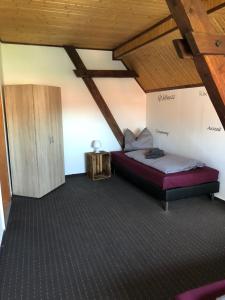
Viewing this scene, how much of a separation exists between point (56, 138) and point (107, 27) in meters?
2.03

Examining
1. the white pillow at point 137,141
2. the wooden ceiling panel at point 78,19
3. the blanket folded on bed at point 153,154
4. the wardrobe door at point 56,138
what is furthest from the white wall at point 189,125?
the wardrobe door at point 56,138

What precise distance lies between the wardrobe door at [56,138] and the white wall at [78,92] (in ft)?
1.80

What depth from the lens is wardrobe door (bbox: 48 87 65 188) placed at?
14.0 ft

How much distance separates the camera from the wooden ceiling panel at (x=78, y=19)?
2.87 metres

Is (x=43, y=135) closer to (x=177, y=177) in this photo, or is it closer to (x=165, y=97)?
(x=177, y=177)

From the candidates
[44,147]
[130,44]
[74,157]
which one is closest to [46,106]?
[44,147]

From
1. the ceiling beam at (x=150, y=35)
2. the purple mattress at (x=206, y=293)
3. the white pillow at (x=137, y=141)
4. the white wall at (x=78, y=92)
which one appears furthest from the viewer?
the white pillow at (x=137, y=141)

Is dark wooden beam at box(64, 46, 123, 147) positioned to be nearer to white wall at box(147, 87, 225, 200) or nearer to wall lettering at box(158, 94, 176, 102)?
white wall at box(147, 87, 225, 200)

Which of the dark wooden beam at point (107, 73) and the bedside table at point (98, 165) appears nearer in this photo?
the dark wooden beam at point (107, 73)

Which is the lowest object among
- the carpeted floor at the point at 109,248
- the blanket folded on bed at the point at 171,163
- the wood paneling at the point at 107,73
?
the carpeted floor at the point at 109,248

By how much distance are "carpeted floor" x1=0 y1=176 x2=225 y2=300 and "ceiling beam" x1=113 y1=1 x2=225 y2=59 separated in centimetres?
254

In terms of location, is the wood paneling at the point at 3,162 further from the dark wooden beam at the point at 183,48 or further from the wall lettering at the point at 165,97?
the wall lettering at the point at 165,97

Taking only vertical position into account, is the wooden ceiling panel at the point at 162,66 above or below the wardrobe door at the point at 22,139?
above

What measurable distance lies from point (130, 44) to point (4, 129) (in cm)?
262
